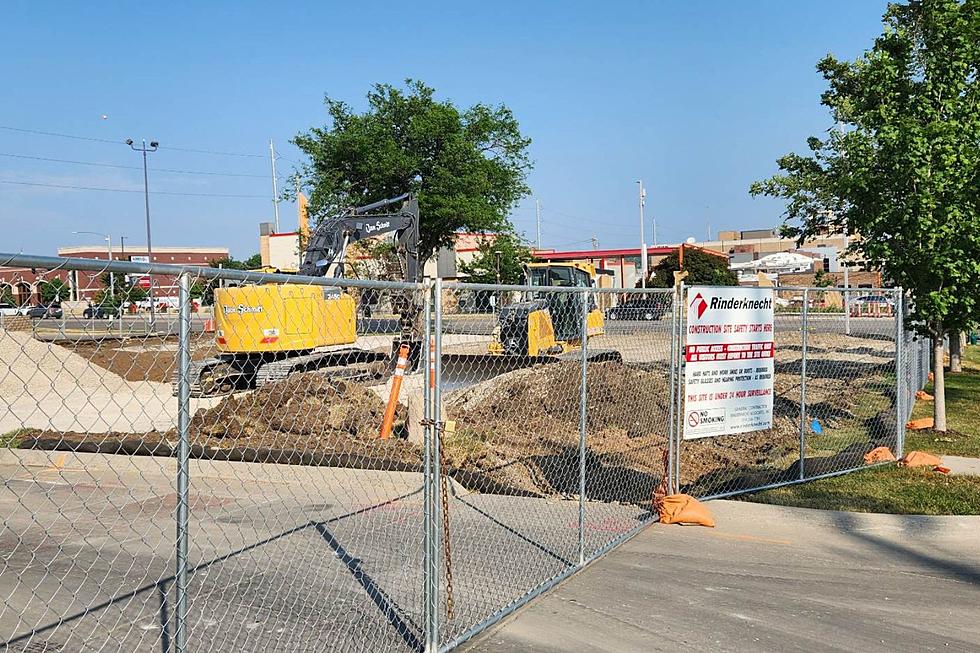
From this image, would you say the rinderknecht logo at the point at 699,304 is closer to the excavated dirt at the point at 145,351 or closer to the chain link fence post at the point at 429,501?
the chain link fence post at the point at 429,501

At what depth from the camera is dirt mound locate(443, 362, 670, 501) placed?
957 centimetres

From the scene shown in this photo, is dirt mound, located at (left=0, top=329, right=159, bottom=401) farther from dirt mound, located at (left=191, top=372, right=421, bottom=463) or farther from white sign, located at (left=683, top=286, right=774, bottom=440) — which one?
white sign, located at (left=683, top=286, right=774, bottom=440)

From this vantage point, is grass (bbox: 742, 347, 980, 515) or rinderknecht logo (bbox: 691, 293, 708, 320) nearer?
rinderknecht logo (bbox: 691, 293, 708, 320)

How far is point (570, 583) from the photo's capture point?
6129 millimetres

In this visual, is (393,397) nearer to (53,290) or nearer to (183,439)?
(183,439)

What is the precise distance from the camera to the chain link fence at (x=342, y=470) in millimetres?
4320

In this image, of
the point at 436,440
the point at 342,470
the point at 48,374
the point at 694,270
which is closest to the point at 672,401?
the point at 436,440

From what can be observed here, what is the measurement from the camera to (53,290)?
114 inches

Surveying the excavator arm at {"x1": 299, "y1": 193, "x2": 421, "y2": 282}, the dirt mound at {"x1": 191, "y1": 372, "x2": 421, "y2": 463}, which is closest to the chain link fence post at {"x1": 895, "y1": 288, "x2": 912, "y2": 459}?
the dirt mound at {"x1": 191, "y1": 372, "x2": 421, "y2": 463}

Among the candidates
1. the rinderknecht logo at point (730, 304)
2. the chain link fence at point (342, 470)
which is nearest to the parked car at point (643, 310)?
the chain link fence at point (342, 470)

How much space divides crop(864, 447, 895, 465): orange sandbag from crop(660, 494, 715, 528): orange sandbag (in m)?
3.43

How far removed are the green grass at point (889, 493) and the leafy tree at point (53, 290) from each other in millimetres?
7358

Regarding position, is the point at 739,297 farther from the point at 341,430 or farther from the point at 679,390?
the point at 341,430

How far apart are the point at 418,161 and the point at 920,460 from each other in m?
27.5
